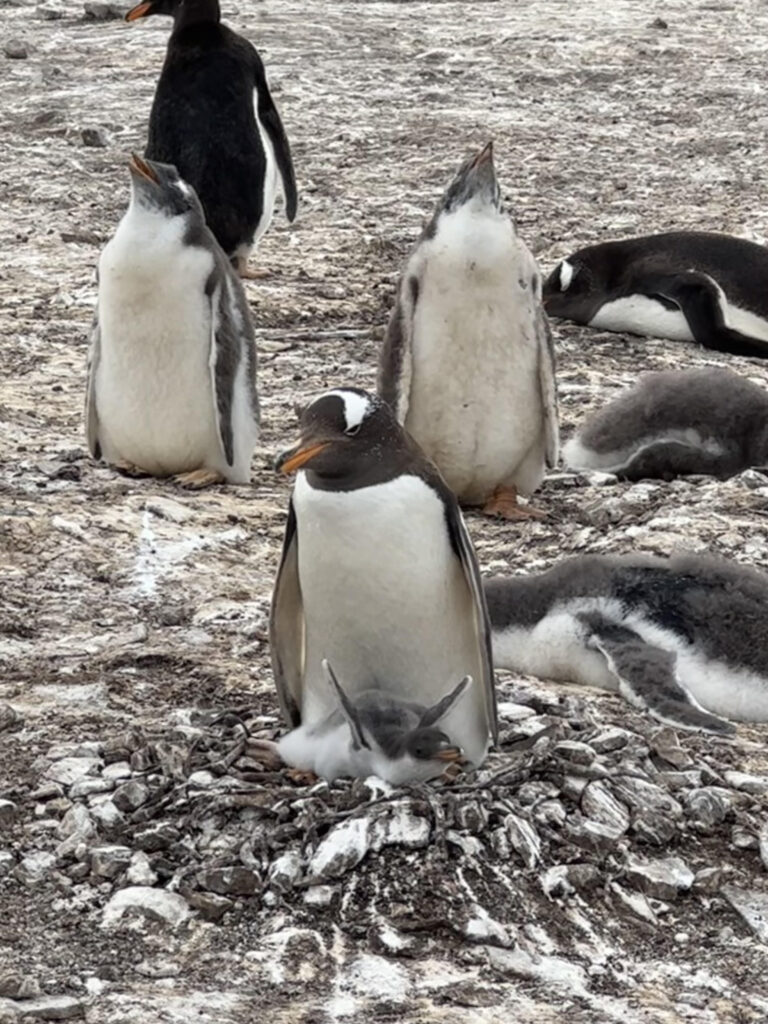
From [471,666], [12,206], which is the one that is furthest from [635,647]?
[12,206]

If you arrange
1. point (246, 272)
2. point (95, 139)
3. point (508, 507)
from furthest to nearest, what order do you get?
point (95, 139) < point (246, 272) < point (508, 507)

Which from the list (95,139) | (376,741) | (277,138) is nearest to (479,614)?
(376,741)

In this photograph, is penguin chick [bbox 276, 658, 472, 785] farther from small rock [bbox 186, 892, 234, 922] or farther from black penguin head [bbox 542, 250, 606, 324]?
black penguin head [bbox 542, 250, 606, 324]

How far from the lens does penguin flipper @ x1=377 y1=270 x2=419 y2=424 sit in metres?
6.55

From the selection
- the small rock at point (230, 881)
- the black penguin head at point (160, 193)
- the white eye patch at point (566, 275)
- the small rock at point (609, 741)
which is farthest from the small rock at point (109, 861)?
the white eye patch at point (566, 275)

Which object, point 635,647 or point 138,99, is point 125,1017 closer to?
point 635,647

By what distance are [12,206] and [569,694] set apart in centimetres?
676

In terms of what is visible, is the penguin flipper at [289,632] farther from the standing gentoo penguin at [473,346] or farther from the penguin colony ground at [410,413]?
the standing gentoo penguin at [473,346]

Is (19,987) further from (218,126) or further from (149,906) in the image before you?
(218,126)

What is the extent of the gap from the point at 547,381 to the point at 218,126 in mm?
4194

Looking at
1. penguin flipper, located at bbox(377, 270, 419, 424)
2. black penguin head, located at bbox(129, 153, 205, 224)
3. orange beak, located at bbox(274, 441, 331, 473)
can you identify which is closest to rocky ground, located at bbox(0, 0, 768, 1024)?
penguin flipper, located at bbox(377, 270, 419, 424)

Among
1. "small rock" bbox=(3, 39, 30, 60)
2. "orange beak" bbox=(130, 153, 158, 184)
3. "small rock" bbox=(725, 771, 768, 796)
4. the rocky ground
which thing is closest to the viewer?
the rocky ground

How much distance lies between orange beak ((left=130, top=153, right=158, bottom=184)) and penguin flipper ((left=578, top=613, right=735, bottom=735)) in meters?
2.50

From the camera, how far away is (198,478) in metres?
6.90
